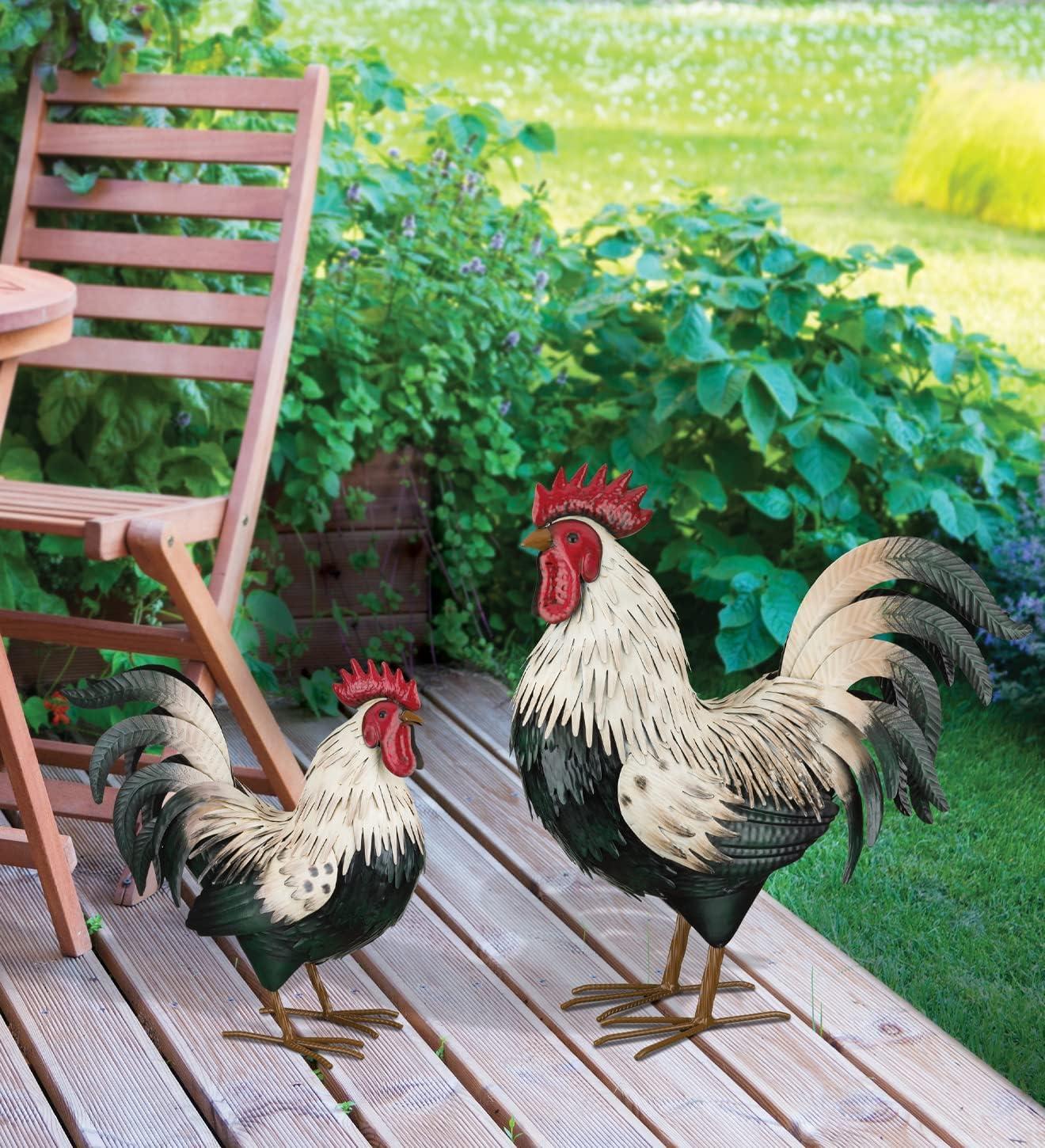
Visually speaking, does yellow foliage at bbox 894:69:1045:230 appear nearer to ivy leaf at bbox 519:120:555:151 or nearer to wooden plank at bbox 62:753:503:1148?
ivy leaf at bbox 519:120:555:151

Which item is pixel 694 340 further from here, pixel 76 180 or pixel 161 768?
pixel 161 768

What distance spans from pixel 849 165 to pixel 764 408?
846cm

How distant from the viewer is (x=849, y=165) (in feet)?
39.0

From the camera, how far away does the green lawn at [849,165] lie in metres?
3.16

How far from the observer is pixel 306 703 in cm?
402

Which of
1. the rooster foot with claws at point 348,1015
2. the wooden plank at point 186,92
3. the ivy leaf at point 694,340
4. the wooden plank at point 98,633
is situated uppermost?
the wooden plank at point 186,92

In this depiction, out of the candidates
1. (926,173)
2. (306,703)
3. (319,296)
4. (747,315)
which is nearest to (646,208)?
(747,315)

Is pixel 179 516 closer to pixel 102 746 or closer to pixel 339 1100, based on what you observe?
pixel 102 746

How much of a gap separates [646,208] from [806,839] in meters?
2.86

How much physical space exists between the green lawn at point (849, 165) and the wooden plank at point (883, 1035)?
114 mm

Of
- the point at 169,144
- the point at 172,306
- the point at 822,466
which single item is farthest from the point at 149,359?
the point at 822,466

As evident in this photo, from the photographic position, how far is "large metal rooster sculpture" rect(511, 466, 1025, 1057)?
2.48 meters

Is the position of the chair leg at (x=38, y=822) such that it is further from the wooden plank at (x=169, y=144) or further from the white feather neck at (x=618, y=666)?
the wooden plank at (x=169, y=144)

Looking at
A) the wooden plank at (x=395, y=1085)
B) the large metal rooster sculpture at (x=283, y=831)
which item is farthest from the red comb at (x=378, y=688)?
the wooden plank at (x=395, y=1085)
